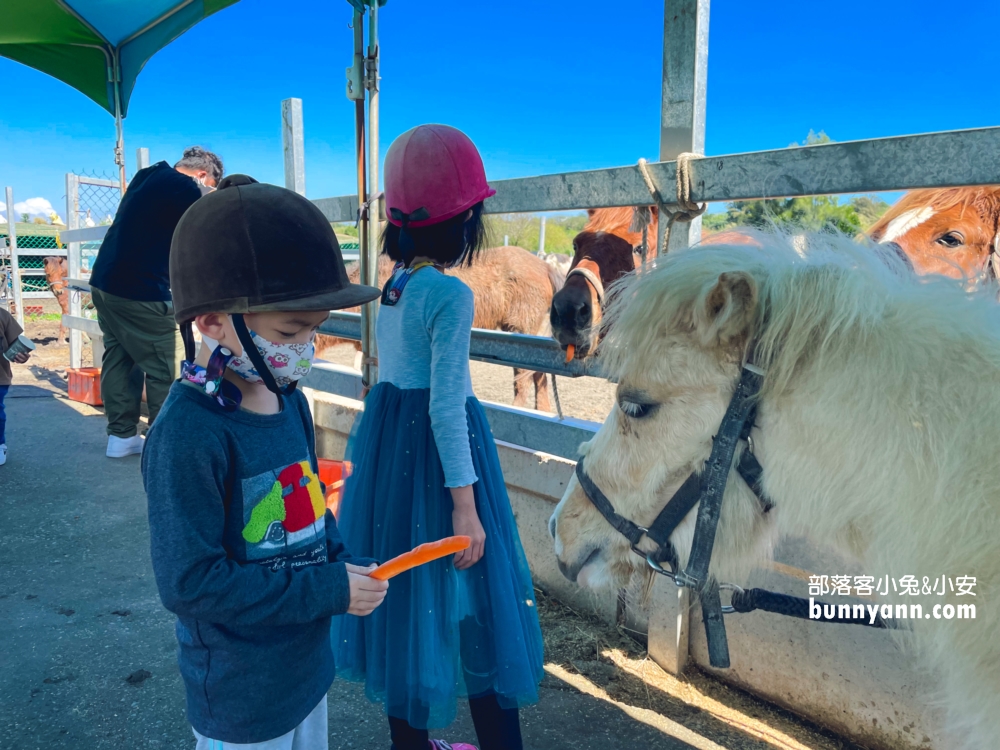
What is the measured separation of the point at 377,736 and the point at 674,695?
1168 millimetres

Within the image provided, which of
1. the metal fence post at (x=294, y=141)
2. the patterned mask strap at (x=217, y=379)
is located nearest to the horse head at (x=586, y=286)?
the patterned mask strap at (x=217, y=379)

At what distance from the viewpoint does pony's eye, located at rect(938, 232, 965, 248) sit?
3125mm

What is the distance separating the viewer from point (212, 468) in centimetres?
120

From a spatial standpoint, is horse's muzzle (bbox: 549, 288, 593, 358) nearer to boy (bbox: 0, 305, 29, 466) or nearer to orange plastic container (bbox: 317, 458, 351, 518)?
orange plastic container (bbox: 317, 458, 351, 518)

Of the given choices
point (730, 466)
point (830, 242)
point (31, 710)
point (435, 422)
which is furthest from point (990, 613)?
point (31, 710)

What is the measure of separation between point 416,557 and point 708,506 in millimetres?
628

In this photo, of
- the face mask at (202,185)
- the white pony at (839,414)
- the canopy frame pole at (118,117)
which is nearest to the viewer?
the white pony at (839,414)

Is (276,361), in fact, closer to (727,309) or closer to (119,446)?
(727,309)

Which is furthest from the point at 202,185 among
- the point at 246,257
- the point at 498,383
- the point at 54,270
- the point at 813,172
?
the point at 54,270

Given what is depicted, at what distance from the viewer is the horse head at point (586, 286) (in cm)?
276

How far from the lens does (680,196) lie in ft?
7.40

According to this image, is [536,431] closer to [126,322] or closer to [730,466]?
[730,466]

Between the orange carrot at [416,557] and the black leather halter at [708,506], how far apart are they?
1.10 feet

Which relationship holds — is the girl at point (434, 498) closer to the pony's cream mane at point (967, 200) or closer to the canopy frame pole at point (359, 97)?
the canopy frame pole at point (359, 97)
